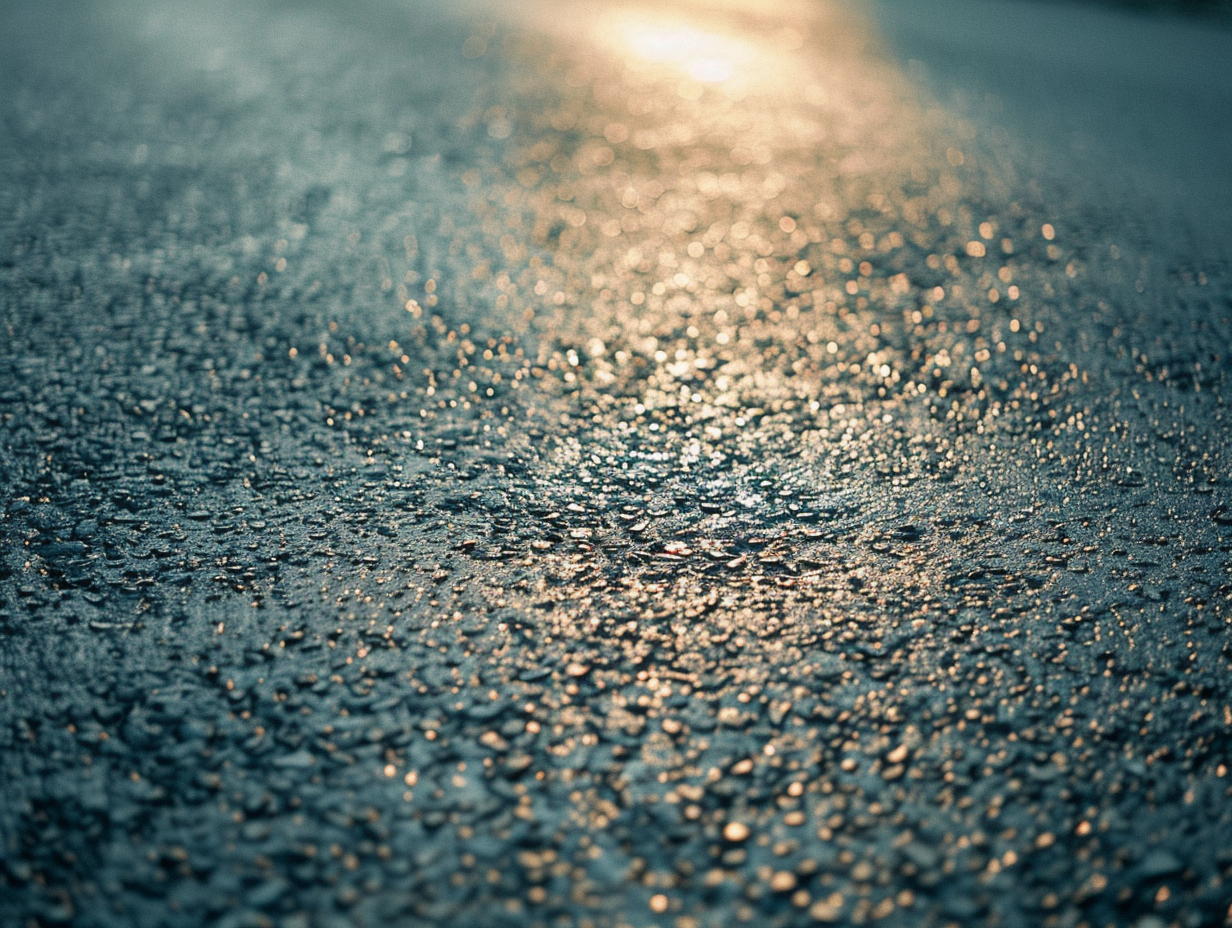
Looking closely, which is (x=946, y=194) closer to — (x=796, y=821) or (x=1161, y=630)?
(x=1161, y=630)

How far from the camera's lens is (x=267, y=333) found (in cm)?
296

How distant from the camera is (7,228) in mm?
3555

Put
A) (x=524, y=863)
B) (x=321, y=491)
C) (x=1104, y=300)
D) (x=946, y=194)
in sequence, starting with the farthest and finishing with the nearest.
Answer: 1. (x=946, y=194)
2. (x=1104, y=300)
3. (x=321, y=491)
4. (x=524, y=863)

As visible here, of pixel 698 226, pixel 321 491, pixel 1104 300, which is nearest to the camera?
pixel 321 491

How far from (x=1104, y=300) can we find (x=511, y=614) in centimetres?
245

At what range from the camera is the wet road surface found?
1.50 metres

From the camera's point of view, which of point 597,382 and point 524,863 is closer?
point 524,863

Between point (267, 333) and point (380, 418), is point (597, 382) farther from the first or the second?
point (267, 333)

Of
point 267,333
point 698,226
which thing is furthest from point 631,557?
point 698,226

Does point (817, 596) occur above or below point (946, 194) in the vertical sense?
below

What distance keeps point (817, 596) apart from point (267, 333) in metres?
1.86

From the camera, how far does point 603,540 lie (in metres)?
2.16

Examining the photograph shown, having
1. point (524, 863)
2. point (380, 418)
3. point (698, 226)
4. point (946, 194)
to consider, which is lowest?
point (524, 863)

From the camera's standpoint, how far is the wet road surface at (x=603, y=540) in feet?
4.93
